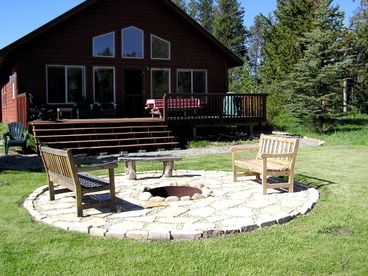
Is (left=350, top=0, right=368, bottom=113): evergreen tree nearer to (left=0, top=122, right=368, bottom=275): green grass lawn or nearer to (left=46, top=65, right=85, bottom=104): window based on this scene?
(left=46, top=65, right=85, bottom=104): window

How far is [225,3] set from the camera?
6100 centimetres

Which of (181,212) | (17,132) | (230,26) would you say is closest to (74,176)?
(181,212)

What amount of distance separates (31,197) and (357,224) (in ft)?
15.3

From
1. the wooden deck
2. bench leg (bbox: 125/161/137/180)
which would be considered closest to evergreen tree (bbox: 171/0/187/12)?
the wooden deck

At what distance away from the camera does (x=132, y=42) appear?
1852 cm

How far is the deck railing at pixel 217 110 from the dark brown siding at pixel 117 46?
129 inches

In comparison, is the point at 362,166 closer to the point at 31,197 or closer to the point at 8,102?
the point at 31,197

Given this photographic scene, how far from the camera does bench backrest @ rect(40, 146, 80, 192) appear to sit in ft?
18.0

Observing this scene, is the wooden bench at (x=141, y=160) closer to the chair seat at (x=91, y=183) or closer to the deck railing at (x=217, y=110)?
the chair seat at (x=91, y=183)

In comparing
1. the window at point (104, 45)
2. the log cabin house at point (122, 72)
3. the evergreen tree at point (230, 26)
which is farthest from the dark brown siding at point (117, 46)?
the evergreen tree at point (230, 26)

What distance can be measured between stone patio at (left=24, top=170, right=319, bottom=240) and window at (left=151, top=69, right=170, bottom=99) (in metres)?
11.6

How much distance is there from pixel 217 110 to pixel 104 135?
4562 mm

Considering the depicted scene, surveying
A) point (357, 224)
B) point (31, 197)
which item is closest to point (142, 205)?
point (31, 197)

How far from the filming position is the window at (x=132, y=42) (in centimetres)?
1834
